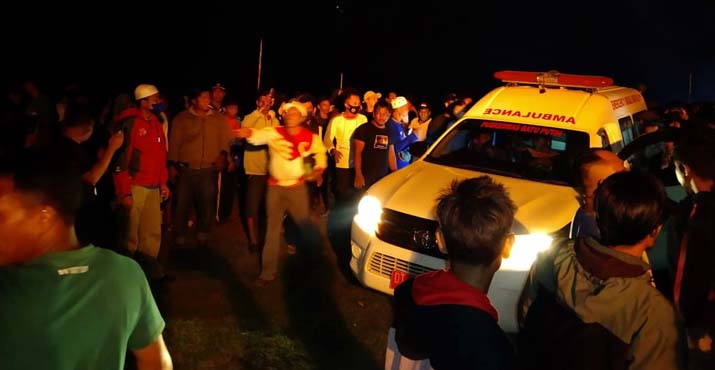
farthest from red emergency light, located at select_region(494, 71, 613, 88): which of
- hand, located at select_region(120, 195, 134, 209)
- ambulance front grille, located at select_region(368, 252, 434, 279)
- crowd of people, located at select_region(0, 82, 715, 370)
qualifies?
hand, located at select_region(120, 195, 134, 209)

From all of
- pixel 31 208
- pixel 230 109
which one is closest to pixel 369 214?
pixel 230 109

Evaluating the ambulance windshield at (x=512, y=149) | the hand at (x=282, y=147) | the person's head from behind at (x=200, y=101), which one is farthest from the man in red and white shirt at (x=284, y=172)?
the ambulance windshield at (x=512, y=149)

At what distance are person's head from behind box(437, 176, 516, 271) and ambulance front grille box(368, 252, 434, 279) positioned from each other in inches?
128

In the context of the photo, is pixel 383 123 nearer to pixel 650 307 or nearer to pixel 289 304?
pixel 289 304

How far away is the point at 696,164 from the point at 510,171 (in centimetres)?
302

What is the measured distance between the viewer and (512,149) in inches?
261

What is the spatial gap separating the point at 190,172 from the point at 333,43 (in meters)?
22.0

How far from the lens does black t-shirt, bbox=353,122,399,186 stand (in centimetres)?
817

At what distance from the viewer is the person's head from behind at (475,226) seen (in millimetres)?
2117

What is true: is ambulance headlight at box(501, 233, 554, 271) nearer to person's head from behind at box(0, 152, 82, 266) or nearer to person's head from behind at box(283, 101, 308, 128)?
person's head from behind at box(283, 101, 308, 128)

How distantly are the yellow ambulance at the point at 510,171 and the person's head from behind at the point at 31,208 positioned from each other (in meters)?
3.74

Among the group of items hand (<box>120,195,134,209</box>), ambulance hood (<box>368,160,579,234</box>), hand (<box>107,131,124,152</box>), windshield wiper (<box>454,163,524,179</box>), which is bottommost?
hand (<box>120,195,134,209</box>)

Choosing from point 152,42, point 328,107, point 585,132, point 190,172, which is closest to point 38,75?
point 152,42

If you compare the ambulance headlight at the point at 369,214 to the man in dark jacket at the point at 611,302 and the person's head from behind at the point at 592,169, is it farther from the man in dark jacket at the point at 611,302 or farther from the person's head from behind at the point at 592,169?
the man in dark jacket at the point at 611,302
